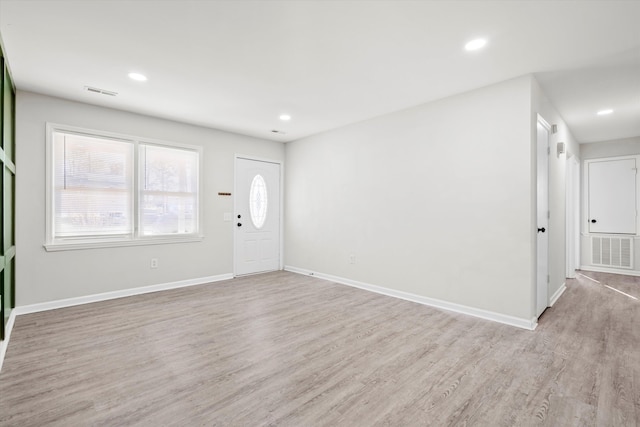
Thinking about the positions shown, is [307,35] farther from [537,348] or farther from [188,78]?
[537,348]

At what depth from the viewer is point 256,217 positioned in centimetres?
600

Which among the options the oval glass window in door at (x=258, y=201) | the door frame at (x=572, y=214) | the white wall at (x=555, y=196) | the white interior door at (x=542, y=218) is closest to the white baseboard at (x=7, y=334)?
the oval glass window in door at (x=258, y=201)

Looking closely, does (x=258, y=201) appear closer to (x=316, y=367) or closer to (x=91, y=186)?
(x=91, y=186)

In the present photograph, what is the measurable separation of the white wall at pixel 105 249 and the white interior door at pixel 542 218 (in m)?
4.55

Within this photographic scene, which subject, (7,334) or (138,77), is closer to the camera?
(7,334)

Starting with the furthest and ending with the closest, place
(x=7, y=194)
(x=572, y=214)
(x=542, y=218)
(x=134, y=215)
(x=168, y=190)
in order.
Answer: (x=572, y=214), (x=168, y=190), (x=134, y=215), (x=542, y=218), (x=7, y=194)

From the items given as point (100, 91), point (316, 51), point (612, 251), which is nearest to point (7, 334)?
point (100, 91)

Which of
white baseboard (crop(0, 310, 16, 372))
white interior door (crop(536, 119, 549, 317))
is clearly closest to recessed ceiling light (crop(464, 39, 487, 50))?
white interior door (crop(536, 119, 549, 317))

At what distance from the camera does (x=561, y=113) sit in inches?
173

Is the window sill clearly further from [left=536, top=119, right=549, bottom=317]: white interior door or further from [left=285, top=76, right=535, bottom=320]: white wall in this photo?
[left=536, top=119, right=549, bottom=317]: white interior door

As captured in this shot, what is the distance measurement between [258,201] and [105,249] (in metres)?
2.61

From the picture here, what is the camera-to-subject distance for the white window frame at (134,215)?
380 cm

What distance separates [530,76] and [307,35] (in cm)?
236

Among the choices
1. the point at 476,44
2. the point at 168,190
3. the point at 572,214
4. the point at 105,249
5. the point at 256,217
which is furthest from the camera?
the point at 256,217
